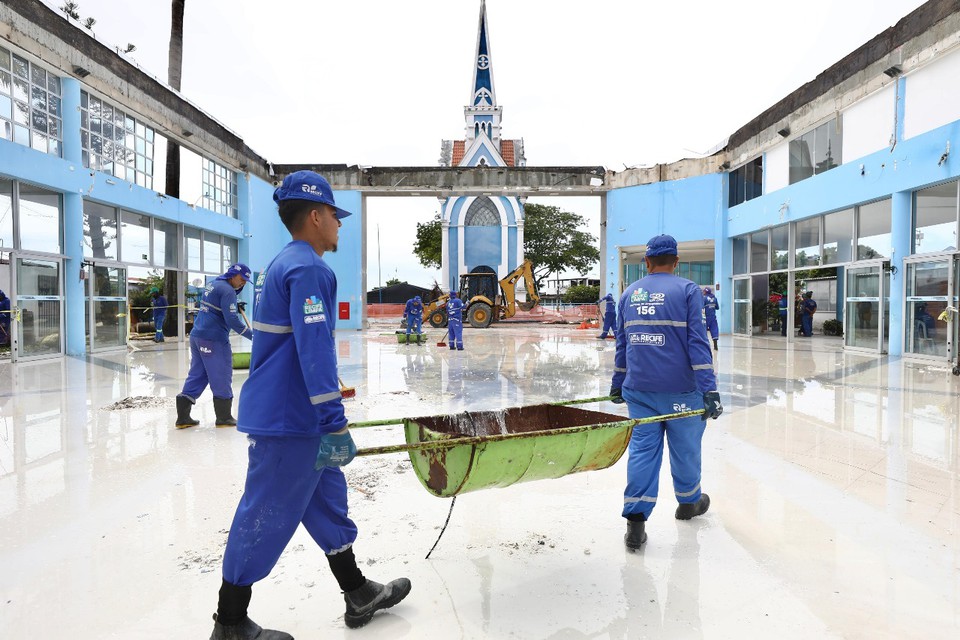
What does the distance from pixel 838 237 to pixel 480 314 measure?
1235 centimetres

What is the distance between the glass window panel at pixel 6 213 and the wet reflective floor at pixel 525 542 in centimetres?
611

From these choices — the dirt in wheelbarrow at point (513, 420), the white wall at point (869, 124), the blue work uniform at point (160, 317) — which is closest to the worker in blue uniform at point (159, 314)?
the blue work uniform at point (160, 317)

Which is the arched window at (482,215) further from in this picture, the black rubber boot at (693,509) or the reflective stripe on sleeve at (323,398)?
the reflective stripe on sleeve at (323,398)

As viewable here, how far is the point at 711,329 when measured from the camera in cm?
1209

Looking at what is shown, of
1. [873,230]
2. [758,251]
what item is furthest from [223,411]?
[758,251]

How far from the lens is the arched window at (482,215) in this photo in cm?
3216

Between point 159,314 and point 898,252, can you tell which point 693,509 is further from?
point 159,314

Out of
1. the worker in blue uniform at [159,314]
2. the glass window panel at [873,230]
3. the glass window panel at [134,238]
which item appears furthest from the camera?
the worker in blue uniform at [159,314]

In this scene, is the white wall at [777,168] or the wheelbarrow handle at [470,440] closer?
the wheelbarrow handle at [470,440]

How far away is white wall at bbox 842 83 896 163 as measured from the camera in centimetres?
1193

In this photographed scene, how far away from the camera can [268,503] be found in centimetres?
208

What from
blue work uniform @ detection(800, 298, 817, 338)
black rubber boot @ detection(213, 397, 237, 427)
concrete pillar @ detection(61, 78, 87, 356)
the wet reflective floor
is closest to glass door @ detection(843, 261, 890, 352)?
blue work uniform @ detection(800, 298, 817, 338)

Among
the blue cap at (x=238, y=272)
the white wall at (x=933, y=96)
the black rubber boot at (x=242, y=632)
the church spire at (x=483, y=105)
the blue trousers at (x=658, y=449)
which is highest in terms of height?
the church spire at (x=483, y=105)

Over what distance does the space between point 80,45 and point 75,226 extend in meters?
3.63
